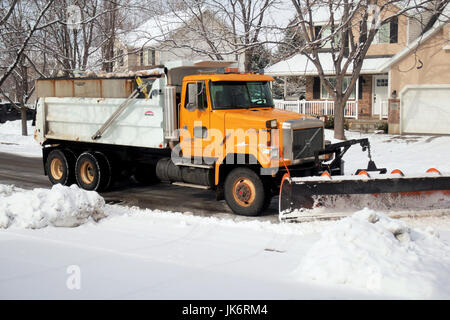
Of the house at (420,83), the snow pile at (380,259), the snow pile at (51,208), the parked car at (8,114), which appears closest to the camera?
the snow pile at (380,259)

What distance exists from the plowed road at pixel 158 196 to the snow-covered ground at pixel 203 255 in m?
0.91

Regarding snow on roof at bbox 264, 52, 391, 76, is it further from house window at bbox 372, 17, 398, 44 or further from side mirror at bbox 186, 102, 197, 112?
side mirror at bbox 186, 102, 197, 112

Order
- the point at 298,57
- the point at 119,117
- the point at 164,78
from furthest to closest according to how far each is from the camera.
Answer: the point at 298,57, the point at 119,117, the point at 164,78

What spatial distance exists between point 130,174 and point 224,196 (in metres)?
3.56

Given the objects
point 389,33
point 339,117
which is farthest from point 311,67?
point 339,117

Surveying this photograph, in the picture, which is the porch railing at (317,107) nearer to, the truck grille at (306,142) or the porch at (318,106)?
the porch at (318,106)

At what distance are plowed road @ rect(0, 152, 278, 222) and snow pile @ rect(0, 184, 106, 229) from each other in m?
1.90

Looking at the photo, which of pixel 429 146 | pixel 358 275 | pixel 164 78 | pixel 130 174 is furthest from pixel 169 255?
pixel 429 146

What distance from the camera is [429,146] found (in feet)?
62.1

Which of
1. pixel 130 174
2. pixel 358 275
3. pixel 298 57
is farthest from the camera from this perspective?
pixel 298 57

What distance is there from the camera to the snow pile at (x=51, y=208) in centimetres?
887

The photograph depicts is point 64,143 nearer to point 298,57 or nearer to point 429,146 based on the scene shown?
point 429,146

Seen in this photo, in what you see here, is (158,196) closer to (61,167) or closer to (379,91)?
(61,167)

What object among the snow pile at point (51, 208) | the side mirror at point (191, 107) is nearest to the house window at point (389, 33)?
the side mirror at point (191, 107)
